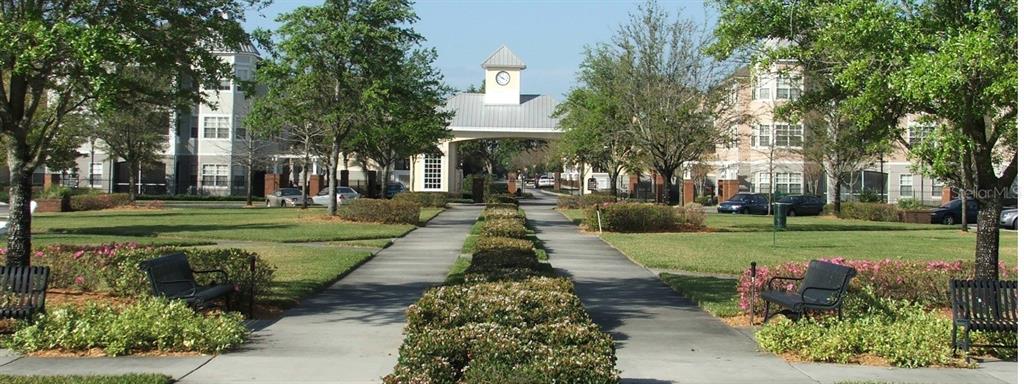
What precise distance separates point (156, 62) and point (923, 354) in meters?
9.53

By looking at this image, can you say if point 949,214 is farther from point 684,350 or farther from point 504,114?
point 684,350

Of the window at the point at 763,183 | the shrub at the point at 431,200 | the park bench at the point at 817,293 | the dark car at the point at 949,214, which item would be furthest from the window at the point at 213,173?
the park bench at the point at 817,293

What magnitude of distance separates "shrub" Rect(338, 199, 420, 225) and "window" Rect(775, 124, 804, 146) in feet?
71.5

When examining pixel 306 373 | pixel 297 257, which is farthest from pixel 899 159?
pixel 306 373

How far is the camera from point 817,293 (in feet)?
35.9

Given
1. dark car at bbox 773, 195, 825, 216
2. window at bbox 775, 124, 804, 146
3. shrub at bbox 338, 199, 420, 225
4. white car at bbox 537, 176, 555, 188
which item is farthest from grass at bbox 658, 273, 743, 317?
white car at bbox 537, 176, 555, 188

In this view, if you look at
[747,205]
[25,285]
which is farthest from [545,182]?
[25,285]

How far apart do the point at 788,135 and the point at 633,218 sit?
20424 mm

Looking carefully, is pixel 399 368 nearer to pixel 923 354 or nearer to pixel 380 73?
pixel 923 354

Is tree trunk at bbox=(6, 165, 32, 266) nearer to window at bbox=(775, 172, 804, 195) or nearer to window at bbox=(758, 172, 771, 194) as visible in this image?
window at bbox=(775, 172, 804, 195)

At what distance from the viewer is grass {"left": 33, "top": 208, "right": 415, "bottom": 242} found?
26047 mm

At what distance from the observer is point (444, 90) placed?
50625 mm

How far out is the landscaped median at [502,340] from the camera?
Answer: 6059 millimetres

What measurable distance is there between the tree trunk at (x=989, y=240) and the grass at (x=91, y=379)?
949 cm
